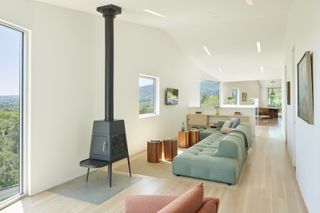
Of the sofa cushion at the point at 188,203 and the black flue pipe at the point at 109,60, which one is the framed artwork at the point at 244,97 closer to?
the black flue pipe at the point at 109,60

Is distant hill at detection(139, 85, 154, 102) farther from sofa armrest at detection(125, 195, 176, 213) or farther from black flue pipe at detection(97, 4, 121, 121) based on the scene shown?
sofa armrest at detection(125, 195, 176, 213)

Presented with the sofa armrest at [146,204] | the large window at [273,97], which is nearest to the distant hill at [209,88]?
the large window at [273,97]

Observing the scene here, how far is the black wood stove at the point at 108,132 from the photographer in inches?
152

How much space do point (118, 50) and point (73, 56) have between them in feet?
4.27

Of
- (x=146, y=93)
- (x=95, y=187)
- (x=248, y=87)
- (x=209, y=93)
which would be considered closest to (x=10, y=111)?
(x=95, y=187)

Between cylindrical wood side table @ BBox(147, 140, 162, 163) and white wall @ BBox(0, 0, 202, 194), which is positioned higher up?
white wall @ BBox(0, 0, 202, 194)

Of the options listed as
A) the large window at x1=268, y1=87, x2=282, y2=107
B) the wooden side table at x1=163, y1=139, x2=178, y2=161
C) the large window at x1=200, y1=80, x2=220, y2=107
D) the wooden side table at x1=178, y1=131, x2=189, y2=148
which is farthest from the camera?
the large window at x1=268, y1=87, x2=282, y2=107

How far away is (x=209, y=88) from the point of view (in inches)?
527

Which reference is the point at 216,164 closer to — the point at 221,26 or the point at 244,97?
the point at 221,26

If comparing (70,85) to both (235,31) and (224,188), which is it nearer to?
(224,188)

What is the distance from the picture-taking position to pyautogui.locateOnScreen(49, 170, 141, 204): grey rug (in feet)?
11.1

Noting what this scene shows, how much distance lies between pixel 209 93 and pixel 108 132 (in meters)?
10.2

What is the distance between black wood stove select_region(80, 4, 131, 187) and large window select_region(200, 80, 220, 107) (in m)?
8.25

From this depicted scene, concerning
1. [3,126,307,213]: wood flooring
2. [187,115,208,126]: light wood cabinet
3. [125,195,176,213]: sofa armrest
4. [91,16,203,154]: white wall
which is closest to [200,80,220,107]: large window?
[187,115,208,126]: light wood cabinet
